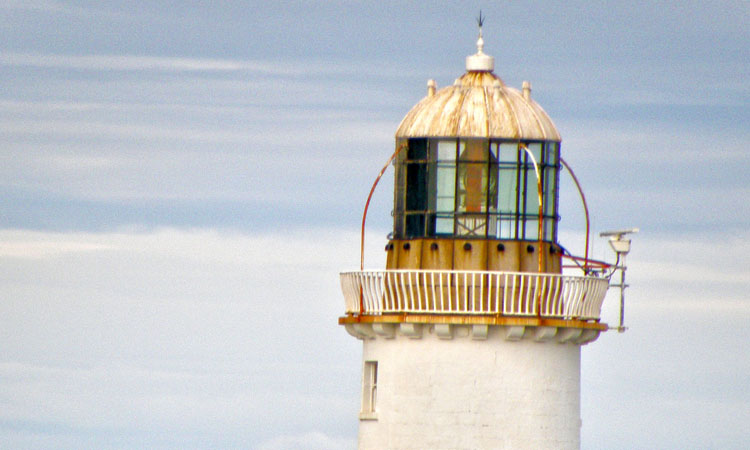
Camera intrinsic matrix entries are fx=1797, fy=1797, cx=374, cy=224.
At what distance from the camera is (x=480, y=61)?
35.4 meters

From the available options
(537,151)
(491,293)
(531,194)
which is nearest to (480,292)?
(491,293)

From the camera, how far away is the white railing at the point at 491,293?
34.2 meters

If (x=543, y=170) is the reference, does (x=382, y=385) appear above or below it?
below

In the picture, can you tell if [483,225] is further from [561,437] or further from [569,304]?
[561,437]

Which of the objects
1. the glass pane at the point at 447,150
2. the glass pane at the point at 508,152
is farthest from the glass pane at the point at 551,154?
the glass pane at the point at 447,150

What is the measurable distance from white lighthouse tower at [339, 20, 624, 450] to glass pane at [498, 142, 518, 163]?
2cm

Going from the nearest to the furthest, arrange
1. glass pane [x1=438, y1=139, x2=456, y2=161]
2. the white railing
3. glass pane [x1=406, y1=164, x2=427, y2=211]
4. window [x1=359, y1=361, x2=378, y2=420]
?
the white railing → glass pane [x1=438, y1=139, x2=456, y2=161] → glass pane [x1=406, y1=164, x2=427, y2=211] → window [x1=359, y1=361, x2=378, y2=420]

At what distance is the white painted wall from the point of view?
3438cm

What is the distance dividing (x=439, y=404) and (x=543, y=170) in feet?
16.2

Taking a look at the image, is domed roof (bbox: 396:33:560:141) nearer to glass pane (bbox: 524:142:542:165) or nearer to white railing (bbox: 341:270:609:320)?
glass pane (bbox: 524:142:542:165)

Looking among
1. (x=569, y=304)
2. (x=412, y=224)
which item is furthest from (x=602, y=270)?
(x=412, y=224)

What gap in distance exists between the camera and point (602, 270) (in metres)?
35.8

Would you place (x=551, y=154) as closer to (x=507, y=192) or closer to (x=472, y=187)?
(x=507, y=192)

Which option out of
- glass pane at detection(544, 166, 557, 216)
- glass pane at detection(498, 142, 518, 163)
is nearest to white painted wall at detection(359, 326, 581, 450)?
glass pane at detection(544, 166, 557, 216)
